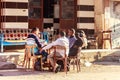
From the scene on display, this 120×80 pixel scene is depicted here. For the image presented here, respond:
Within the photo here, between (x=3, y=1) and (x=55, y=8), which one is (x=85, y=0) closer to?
(x=55, y=8)

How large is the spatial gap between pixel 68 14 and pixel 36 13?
1.49m

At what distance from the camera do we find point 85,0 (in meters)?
19.7

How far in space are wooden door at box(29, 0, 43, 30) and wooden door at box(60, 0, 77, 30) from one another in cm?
95

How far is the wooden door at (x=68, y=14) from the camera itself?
1964 centimetres

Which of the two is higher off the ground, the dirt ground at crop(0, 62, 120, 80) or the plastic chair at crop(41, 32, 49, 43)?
the plastic chair at crop(41, 32, 49, 43)

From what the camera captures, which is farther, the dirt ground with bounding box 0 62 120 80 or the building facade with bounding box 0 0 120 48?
the building facade with bounding box 0 0 120 48

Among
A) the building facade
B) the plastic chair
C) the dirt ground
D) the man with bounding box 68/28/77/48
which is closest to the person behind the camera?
the dirt ground

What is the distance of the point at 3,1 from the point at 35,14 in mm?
1851

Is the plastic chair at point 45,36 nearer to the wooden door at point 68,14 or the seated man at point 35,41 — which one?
the wooden door at point 68,14

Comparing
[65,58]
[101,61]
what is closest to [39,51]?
[65,58]

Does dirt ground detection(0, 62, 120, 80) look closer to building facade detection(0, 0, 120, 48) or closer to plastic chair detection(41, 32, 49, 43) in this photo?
plastic chair detection(41, 32, 49, 43)

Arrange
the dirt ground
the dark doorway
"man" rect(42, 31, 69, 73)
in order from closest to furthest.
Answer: the dirt ground, "man" rect(42, 31, 69, 73), the dark doorway

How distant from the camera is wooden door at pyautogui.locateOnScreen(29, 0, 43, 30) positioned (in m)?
19.2

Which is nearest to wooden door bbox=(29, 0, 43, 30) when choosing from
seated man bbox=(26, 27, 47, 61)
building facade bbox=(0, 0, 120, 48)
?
building facade bbox=(0, 0, 120, 48)
